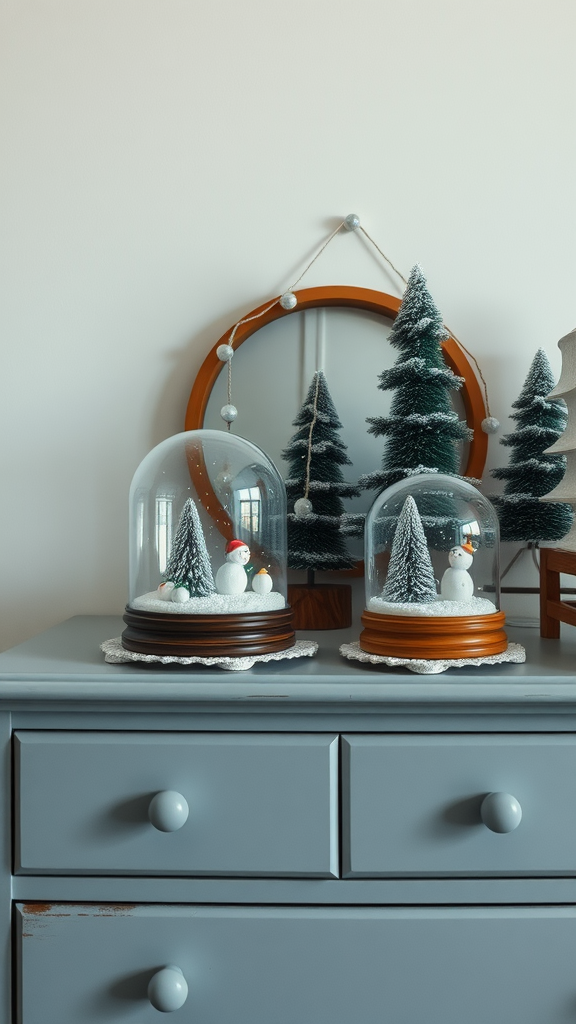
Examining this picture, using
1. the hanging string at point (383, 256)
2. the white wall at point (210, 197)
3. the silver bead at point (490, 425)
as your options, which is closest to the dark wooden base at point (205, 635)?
the white wall at point (210, 197)

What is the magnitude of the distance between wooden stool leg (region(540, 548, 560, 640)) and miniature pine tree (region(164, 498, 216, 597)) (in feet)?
1.68

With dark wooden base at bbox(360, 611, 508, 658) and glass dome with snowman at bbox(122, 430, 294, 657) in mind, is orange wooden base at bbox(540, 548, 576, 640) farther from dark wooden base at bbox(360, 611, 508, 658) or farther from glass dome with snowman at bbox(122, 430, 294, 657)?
glass dome with snowman at bbox(122, 430, 294, 657)

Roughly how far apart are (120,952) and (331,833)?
0.28 metres

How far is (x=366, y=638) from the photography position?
1.03 m

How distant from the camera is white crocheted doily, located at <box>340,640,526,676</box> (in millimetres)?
955

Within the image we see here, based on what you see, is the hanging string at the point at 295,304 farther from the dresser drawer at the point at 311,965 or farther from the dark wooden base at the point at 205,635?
the dresser drawer at the point at 311,965

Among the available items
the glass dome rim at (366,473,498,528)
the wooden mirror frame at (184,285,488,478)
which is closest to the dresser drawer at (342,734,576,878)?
the glass dome rim at (366,473,498,528)

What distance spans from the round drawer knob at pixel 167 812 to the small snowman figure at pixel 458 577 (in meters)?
0.43

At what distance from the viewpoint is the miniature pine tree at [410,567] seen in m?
1.05

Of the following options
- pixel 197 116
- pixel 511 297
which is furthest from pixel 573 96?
pixel 197 116

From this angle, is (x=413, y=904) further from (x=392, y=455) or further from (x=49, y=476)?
(x=49, y=476)

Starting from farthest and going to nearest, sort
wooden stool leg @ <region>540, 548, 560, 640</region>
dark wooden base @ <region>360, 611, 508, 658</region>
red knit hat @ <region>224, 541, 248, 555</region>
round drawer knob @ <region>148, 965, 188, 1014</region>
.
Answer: wooden stool leg @ <region>540, 548, 560, 640</region>, red knit hat @ <region>224, 541, 248, 555</region>, dark wooden base @ <region>360, 611, 508, 658</region>, round drawer knob @ <region>148, 965, 188, 1014</region>

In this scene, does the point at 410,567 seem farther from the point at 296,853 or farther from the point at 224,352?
the point at 224,352

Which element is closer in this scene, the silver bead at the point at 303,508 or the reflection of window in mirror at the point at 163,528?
the reflection of window in mirror at the point at 163,528
